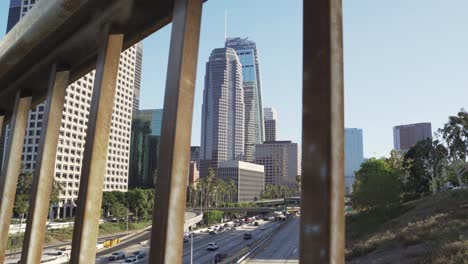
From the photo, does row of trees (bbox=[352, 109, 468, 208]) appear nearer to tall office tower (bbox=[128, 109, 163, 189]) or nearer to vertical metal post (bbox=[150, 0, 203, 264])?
vertical metal post (bbox=[150, 0, 203, 264])

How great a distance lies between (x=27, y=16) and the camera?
7117mm

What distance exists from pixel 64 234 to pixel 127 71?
81763mm

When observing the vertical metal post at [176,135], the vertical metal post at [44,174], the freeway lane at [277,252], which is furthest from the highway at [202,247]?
the vertical metal post at [176,135]

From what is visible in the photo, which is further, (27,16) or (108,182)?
Result: (108,182)

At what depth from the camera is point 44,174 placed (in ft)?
27.7

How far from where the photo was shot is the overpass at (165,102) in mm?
3791

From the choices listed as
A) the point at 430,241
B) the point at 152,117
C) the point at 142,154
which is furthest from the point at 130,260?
the point at 152,117

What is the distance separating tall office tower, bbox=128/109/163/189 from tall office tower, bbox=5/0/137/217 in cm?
2673

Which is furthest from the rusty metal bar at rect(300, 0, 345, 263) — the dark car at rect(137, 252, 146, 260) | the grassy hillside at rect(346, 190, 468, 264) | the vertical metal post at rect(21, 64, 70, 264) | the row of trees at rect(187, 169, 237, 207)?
the row of trees at rect(187, 169, 237, 207)

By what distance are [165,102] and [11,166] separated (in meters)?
7.80

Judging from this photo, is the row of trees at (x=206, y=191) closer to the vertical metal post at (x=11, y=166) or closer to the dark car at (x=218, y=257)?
the dark car at (x=218, y=257)

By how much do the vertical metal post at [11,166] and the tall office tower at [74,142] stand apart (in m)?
88.6

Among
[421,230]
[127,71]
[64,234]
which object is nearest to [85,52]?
[421,230]

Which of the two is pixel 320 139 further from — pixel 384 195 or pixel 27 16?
pixel 384 195
